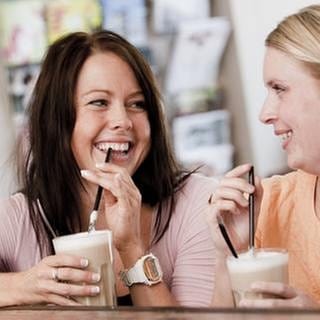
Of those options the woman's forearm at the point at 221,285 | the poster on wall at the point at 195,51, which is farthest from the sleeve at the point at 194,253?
the poster on wall at the point at 195,51

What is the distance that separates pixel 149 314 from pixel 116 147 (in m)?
0.63

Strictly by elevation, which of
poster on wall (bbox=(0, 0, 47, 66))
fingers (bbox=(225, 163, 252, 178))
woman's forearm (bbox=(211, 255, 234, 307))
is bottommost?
woman's forearm (bbox=(211, 255, 234, 307))

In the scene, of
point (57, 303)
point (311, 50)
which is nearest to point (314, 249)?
point (311, 50)

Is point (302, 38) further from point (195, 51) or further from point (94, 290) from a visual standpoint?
point (195, 51)

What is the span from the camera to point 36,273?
4.45ft

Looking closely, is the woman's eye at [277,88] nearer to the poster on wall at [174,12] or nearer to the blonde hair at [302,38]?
the blonde hair at [302,38]

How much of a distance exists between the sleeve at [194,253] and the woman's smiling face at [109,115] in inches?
5.5

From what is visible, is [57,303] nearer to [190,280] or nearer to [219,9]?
[190,280]

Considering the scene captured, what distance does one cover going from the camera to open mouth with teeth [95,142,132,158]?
5.28 ft

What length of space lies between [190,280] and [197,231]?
0.11 metres

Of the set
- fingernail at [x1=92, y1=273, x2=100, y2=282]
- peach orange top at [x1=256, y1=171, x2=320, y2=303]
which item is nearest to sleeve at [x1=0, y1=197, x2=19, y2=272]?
fingernail at [x1=92, y1=273, x2=100, y2=282]

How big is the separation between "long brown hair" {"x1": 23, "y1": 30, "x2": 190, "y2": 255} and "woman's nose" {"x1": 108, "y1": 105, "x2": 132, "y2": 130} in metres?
0.08

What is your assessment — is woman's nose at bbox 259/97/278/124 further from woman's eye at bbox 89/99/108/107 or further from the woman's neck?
woman's eye at bbox 89/99/108/107

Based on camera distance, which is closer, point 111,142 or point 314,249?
point 314,249
